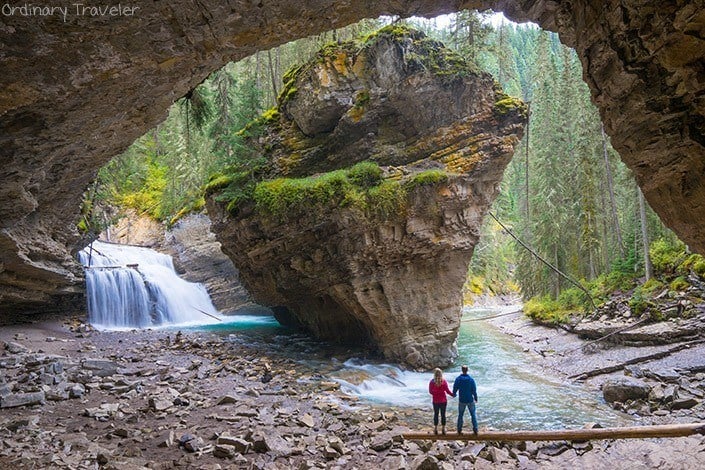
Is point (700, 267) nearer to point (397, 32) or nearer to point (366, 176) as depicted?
point (366, 176)

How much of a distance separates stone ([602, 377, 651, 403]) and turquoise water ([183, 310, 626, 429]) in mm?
336

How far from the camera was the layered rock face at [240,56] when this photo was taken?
181 inches

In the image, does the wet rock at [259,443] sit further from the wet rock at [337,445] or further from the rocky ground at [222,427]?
the wet rock at [337,445]

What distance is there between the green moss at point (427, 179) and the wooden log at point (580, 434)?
892 centimetres

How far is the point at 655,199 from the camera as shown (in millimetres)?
6641

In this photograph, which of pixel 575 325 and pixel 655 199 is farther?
pixel 575 325

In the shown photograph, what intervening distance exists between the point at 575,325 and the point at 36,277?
79.2 feet

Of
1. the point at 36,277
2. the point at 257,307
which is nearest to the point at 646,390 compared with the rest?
the point at 36,277

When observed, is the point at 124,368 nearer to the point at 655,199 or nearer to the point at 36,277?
the point at 36,277

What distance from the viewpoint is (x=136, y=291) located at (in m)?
25.1

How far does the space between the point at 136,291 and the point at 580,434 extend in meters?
24.6

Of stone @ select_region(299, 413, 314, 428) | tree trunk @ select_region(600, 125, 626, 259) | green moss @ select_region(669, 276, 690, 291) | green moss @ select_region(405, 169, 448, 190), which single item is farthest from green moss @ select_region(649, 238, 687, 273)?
stone @ select_region(299, 413, 314, 428)

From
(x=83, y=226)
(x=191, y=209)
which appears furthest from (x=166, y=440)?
(x=191, y=209)

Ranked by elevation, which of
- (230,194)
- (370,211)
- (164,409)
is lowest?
(164,409)
